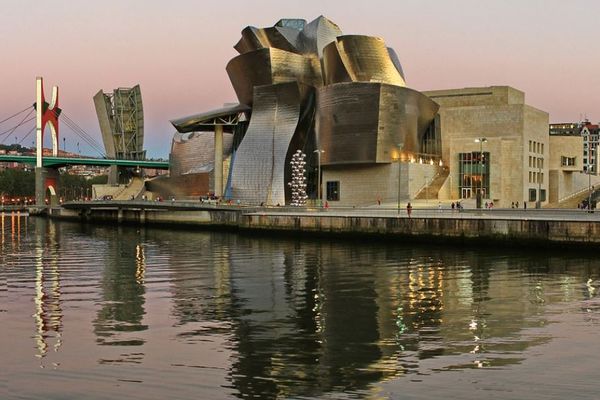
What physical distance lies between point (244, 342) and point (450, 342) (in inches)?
160

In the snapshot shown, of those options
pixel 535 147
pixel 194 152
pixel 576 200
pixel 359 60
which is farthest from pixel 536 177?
pixel 194 152

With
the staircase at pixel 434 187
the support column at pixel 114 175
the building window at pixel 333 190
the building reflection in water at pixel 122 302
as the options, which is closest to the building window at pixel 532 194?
the staircase at pixel 434 187

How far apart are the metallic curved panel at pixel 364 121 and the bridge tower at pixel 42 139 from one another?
47082 mm

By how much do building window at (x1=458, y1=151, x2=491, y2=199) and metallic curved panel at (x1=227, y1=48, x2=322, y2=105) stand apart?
699 inches

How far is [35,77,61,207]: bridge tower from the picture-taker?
94.5 metres

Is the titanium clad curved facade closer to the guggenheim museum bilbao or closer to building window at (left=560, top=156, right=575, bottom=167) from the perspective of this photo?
the guggenheim museum bilbao

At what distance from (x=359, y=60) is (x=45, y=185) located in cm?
5164

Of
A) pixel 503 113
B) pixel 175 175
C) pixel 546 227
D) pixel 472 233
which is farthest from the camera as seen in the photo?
pixel 175 175

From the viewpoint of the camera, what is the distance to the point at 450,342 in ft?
44.4

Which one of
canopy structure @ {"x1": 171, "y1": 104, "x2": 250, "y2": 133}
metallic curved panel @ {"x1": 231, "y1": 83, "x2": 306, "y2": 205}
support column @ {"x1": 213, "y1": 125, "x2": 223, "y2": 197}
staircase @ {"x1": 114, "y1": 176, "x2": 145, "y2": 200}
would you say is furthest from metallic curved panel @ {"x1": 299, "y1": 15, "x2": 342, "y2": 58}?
staircase @ {"x1": 114, "y1": 176, "x2": 145, "y2": 200}

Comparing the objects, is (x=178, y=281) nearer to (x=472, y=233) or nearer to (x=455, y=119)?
(x=472, y=233)

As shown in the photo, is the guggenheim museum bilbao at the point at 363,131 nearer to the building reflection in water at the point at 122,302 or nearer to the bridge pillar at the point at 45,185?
the bridge pillar at the point at 45,185

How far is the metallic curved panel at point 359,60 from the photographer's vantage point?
225 ft

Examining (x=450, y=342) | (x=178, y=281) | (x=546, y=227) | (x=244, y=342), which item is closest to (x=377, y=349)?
(x=450, y=342)
